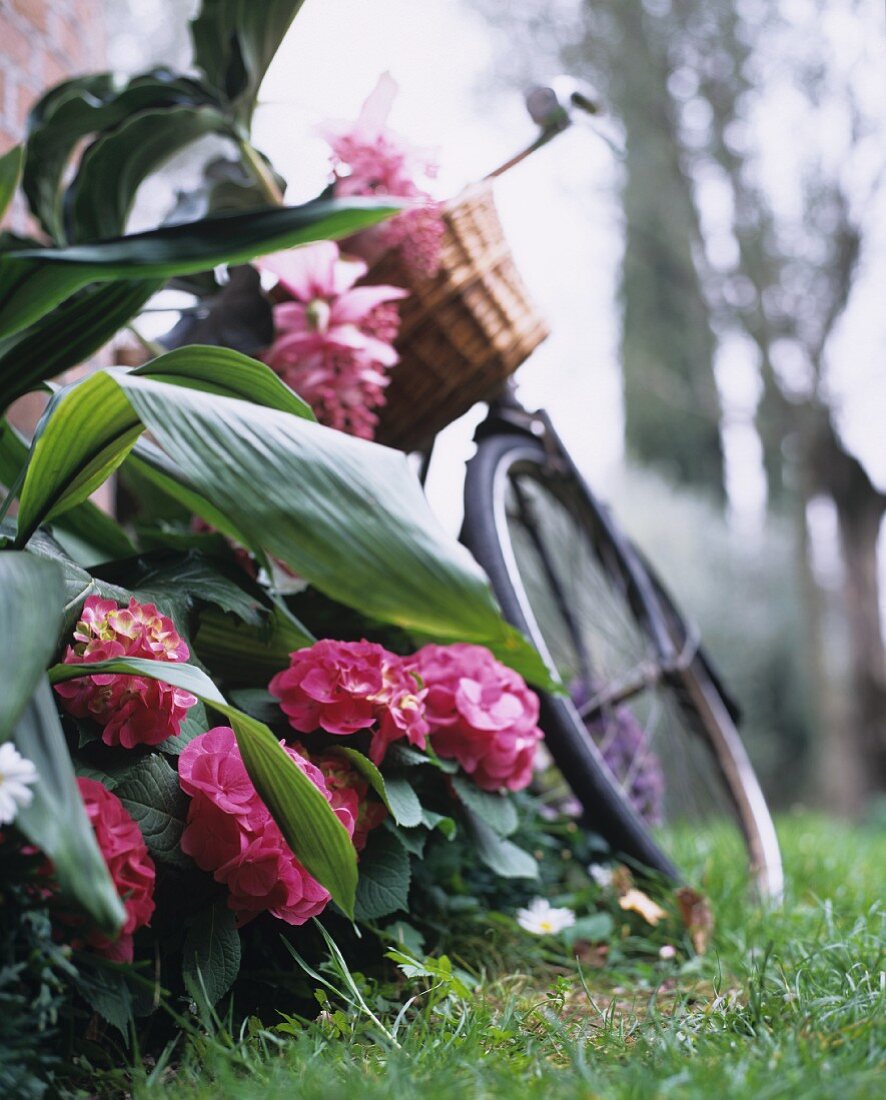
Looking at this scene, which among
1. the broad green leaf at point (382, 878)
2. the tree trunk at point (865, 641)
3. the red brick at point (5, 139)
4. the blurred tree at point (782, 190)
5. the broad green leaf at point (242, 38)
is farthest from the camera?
the tree trunk at point (865, 641)

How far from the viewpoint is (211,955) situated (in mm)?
734

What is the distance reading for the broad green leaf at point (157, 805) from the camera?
73 cm

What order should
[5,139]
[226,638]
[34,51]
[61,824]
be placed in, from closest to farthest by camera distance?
[61,824], [226,638], [5,139], [34,51]

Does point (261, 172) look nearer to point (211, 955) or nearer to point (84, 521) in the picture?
point (84, 521)

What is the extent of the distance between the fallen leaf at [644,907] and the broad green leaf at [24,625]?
0.88 metres

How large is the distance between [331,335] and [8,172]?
1.30ft

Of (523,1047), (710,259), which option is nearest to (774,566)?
(710,259)

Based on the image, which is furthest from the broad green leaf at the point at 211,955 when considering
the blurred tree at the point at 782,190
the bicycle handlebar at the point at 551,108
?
the blurred tree at the point at 782,190

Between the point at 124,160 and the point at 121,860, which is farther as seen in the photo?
the point at 124,160

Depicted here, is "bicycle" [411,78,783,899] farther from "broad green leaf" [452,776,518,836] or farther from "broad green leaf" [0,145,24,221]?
"broad green leaf" [0,145,24,221]

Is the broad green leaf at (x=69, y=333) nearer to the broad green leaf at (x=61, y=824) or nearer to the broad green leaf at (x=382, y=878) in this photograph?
the broad green leaf at (x=61, y=824)

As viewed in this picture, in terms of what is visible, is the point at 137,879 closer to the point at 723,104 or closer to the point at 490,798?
the point at 490,798

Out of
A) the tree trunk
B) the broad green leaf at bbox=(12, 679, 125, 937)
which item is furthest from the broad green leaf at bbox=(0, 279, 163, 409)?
the tree trunk

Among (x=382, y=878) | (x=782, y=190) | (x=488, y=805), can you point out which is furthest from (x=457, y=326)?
(x=782, y=190)
